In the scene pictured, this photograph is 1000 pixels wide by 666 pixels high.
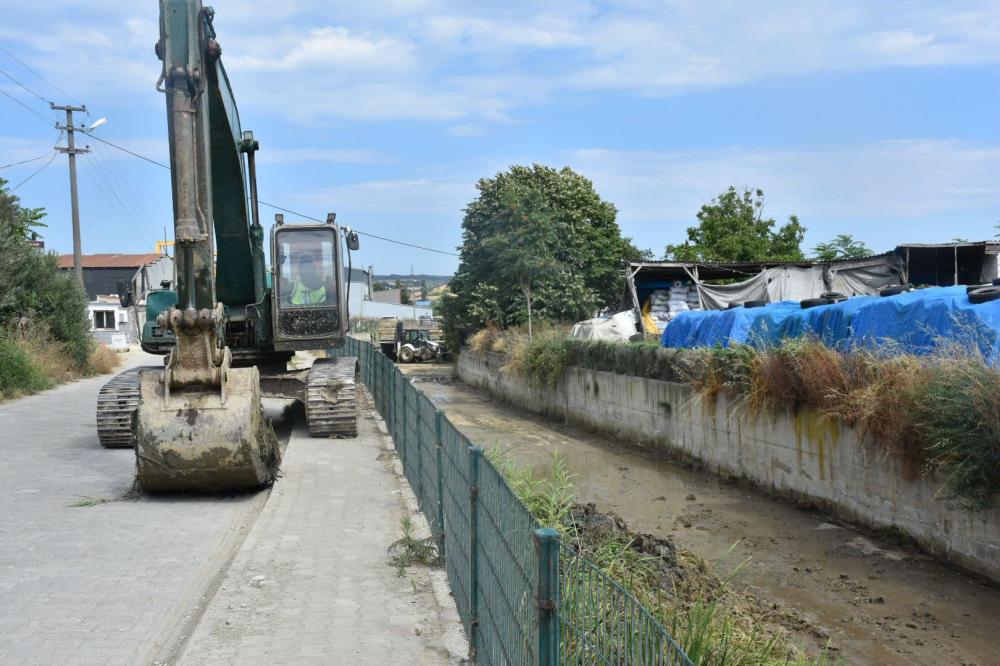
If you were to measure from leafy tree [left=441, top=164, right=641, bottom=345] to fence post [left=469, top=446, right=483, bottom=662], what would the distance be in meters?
24.2

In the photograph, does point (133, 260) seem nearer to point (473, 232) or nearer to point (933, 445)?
point (473, 232)

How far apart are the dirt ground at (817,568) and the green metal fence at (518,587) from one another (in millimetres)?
3202

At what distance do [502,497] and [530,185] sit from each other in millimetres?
30542

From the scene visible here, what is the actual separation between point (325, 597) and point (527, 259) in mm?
23137

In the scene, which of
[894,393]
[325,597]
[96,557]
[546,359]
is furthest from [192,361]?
[546,359]

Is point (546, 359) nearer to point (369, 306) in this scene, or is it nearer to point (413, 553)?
point (413, 553)

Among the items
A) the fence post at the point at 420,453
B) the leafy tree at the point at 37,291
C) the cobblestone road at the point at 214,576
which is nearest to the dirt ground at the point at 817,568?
the fence post at the point at 420,453

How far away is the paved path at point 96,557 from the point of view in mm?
5715

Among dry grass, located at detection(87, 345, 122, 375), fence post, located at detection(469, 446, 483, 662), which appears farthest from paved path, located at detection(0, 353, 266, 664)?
dry grass, located at detection(87, 345, 122, 375)

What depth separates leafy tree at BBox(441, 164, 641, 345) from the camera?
1172 inches

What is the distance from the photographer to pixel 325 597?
6555 millimetres

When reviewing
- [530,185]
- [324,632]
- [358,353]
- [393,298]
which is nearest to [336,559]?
[324,632]

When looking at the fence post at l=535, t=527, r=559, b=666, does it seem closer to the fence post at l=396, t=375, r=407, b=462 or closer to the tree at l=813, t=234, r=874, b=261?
the fence post at l=396, t=375, r=407, b=462

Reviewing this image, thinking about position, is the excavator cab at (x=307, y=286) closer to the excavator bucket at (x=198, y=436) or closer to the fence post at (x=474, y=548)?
the excavator bucket at (x=198, y=436)
